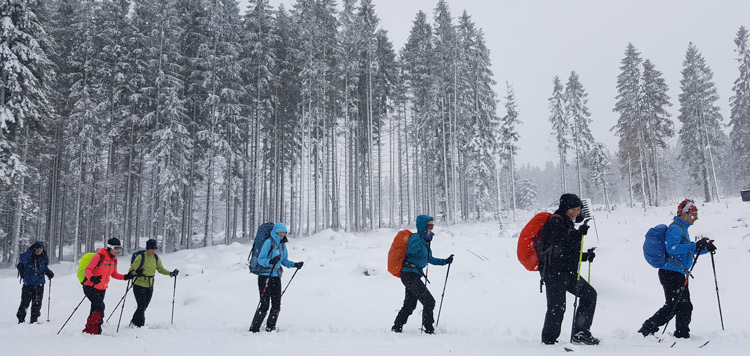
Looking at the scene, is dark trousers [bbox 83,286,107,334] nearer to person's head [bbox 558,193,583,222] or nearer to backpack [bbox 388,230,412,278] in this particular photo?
backpack [bbox 388,230,412,278]

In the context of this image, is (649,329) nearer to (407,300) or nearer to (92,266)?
(407,300)

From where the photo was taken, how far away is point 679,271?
5340 mm

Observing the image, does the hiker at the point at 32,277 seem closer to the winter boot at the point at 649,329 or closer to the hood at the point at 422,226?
the hood at the point at 422,226

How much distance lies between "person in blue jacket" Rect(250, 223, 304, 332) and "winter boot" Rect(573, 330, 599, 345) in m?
4.34

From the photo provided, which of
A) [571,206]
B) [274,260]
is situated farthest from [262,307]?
[571,206]

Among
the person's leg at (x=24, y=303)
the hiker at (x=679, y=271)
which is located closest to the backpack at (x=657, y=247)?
the hiker at (x=679, y=271)

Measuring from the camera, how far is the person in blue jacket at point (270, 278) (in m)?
6.77

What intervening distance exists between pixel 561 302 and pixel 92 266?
322 inches

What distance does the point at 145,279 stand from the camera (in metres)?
8.08

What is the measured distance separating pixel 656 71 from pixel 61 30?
46.1 meters

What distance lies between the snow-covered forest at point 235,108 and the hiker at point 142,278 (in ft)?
43.5

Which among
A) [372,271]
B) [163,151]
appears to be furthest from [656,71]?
[163,151]

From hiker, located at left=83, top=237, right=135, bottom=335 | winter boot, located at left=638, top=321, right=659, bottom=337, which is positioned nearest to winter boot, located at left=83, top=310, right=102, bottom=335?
hiker, located at left=83, top=237, right=135, bottom=335

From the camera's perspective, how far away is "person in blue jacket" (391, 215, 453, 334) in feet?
19.9
